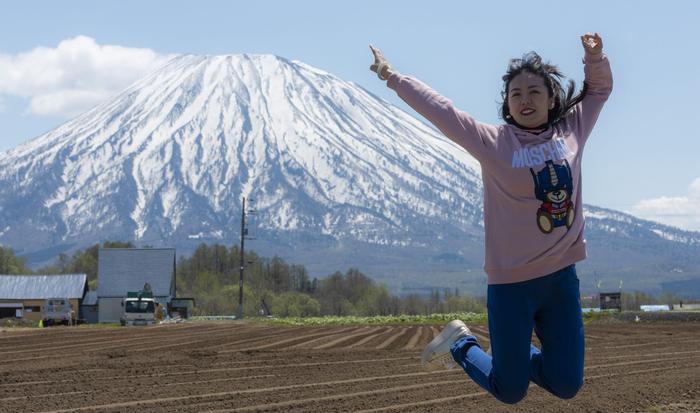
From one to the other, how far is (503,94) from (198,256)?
140598mm

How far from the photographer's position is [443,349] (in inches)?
293

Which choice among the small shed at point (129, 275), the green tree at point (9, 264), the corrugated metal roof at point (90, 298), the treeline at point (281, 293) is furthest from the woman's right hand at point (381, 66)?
the green tree at point (9, 264)

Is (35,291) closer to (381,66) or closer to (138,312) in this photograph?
(138,312)

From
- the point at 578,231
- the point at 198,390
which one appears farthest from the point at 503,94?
the point at 198,390

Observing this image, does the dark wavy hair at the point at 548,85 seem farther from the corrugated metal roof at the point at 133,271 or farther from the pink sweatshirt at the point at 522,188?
the corrugated metal roof at the point at 133,271

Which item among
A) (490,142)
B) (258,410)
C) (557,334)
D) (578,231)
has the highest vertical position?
(490,142)

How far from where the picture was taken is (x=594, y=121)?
6801 mm

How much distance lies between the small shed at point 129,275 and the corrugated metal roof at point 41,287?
692 cm

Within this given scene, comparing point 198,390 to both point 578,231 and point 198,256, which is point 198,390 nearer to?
point 578,231

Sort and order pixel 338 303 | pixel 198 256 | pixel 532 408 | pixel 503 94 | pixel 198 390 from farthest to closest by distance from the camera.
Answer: pixel 198 256, pixel 338 303, pixel 198 390, pixel 532 408, pixel 503 94

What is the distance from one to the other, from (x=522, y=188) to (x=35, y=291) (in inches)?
3541

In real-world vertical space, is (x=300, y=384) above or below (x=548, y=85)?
below

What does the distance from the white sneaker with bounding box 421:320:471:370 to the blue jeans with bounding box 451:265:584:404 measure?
34.8 inches

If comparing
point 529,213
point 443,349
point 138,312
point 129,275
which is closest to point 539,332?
point 529,213
